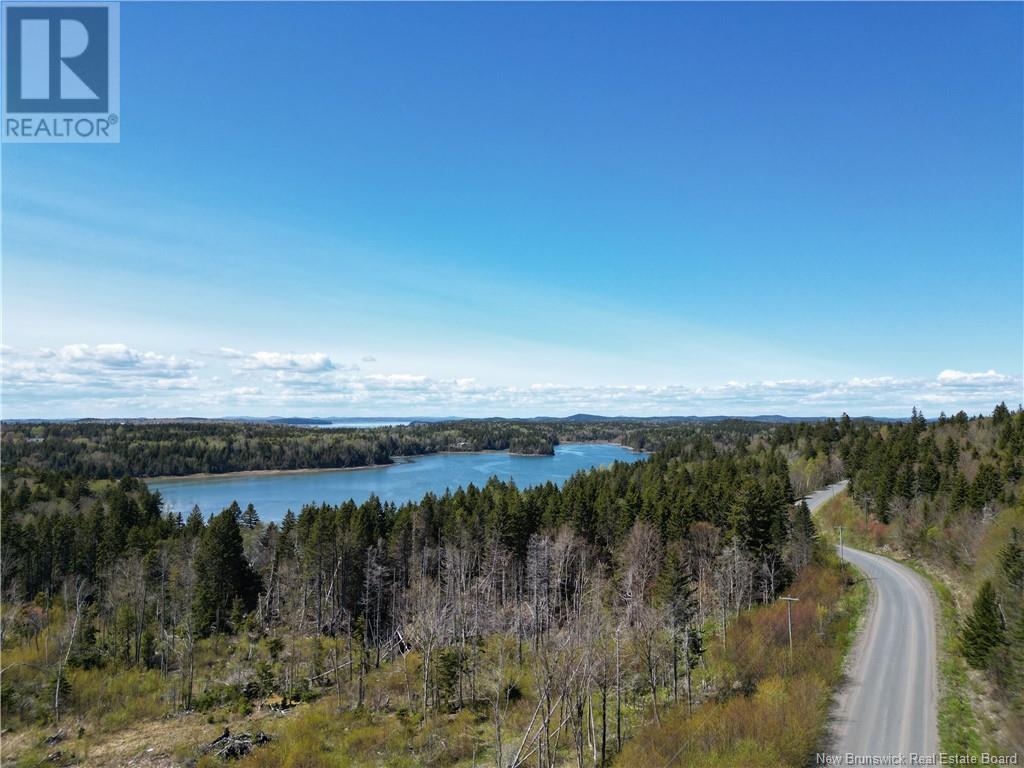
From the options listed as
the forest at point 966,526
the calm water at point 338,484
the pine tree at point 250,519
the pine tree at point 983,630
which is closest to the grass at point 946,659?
the forest at point 966,526

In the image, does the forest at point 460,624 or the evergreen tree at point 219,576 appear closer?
the forest at point 460,624

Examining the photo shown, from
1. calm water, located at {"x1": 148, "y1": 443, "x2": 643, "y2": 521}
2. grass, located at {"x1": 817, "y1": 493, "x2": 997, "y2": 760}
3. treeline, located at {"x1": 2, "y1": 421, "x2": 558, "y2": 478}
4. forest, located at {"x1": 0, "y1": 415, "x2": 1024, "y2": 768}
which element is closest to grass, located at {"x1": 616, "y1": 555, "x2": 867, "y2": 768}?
forest, located at {"x1": 0, "y1": 415, "x2": 1024, "y2": 768}

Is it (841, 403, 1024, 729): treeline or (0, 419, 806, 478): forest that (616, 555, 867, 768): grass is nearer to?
(841, 403, 1024, 729): treeline

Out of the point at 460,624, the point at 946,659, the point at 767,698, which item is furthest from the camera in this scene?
the point at 460,624

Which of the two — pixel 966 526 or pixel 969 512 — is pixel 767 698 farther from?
pixel 969 512

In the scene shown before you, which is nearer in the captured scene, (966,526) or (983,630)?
(983,630)

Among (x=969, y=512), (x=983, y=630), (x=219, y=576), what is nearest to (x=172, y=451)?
(x=219, y=576)

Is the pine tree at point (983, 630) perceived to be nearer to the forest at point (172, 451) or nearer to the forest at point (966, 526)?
the forest at point (966, 526)
